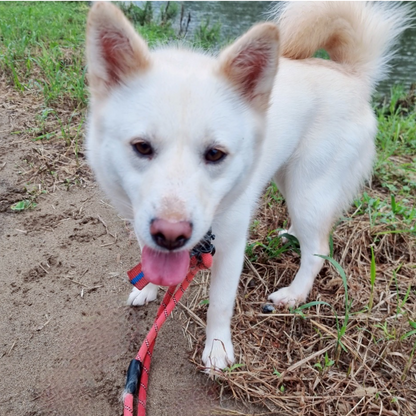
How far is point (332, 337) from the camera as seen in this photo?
206 cm

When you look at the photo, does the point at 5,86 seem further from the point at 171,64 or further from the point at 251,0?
the point at 251,0

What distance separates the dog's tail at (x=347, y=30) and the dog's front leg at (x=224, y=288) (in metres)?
1.24

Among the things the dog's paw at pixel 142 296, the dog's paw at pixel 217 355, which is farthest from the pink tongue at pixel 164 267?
the dog's paw at pixel 142 296

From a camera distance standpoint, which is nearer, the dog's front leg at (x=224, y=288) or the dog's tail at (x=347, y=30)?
the dog's front leg at (x=224, y=288)

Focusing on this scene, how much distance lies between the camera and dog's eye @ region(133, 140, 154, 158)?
1.40 m

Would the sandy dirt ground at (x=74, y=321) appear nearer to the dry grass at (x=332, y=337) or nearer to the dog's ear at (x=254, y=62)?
the dry grass at (x=332, y=337)

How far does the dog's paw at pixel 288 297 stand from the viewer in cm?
230

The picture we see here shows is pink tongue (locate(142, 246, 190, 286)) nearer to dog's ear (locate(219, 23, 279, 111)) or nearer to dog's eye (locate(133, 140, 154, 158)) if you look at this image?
dog's eye (locate(133, 140, 154, 158))

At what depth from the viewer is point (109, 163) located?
156 centimetres

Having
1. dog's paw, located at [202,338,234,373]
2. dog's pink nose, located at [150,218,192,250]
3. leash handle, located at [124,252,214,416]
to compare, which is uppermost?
dog's pink nose, located at [150,218,192,250]

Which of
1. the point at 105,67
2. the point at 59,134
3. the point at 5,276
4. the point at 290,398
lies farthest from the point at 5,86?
the point at 290,398

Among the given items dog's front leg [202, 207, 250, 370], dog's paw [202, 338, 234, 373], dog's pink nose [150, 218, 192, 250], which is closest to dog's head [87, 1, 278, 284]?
dog's pink nose [150, 218, 192, 250]

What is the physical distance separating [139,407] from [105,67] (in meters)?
1.48

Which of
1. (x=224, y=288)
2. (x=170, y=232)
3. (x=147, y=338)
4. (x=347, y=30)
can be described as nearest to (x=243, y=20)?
(x=347, y=30)
